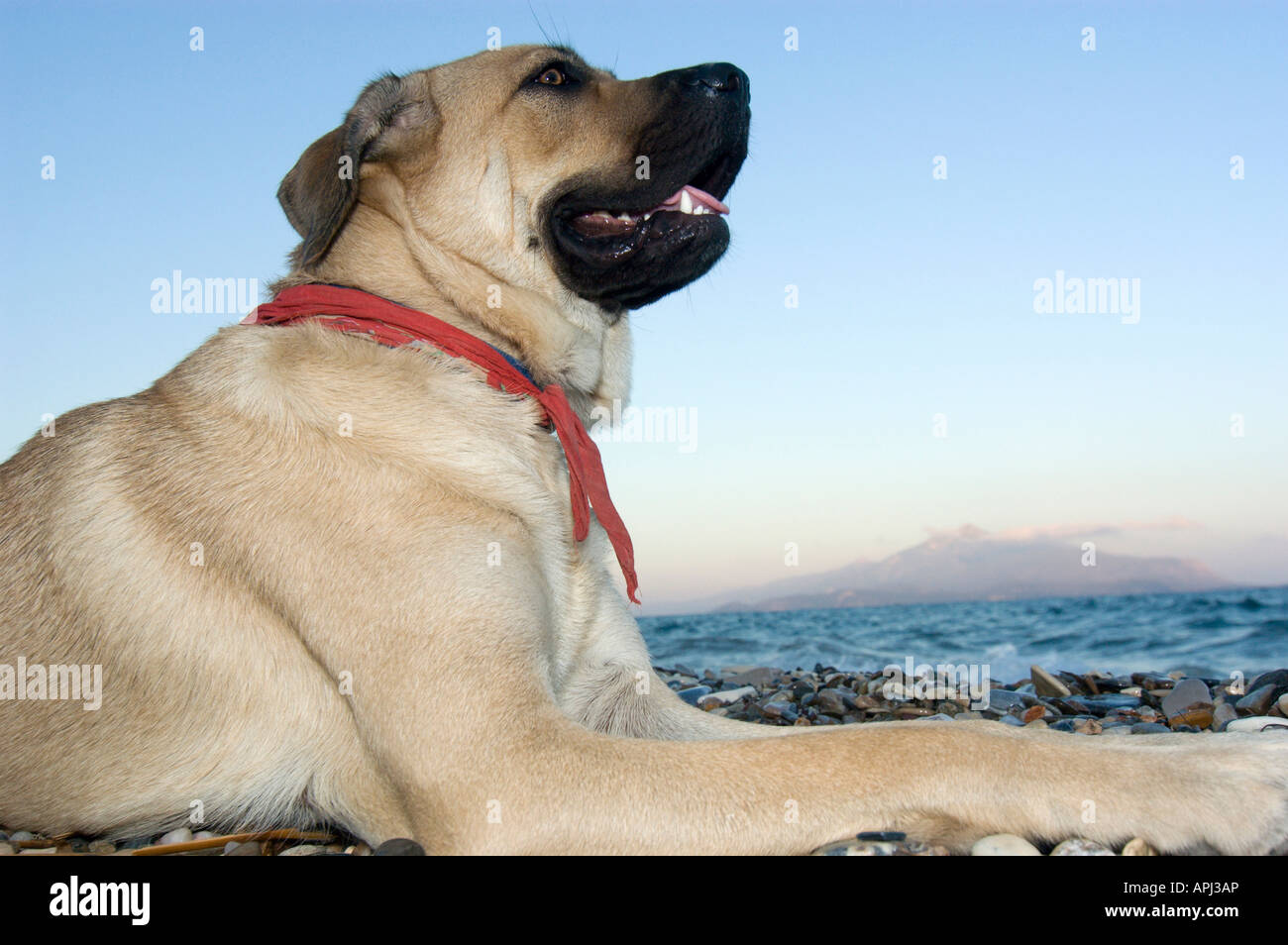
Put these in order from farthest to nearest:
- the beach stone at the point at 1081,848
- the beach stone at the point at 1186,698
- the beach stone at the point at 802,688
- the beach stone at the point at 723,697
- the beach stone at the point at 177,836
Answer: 1. the beach stone at the point at 802,688
2. the beach stone at the point at 723,697
3. the beach stone at the point at 1186,698
4. the beach stone at the point at 177,836
5. the beach stone at the point at 1081,848

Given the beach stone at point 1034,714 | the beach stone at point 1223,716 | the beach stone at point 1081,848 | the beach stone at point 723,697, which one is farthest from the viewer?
the beach stone at point 723,697

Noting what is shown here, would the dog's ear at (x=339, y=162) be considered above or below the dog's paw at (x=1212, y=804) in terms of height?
above

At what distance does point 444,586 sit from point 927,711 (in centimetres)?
375

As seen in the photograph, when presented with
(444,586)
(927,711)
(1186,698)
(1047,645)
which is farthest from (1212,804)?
(1047,645)

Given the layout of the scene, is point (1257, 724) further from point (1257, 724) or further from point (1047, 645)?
point (1047, 645)

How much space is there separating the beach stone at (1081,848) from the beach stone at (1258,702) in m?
3.30

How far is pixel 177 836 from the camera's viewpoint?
3.12m

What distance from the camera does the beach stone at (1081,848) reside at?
8.02 feet

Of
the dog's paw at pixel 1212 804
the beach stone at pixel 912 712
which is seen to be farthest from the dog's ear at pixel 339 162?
the beach stone at pixel 912 712

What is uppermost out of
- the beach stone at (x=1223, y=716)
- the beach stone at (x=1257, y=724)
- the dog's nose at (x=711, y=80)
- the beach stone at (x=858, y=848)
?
the dog's nose at (x=711, y=80)

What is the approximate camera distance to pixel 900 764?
262 centimetres

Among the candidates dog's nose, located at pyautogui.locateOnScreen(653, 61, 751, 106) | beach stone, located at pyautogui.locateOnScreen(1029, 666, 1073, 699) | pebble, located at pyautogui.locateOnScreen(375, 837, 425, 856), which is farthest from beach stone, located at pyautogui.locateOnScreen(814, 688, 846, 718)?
dog's nose, located at pyautogui.locateOnScreen(653, 61, 751, 106)

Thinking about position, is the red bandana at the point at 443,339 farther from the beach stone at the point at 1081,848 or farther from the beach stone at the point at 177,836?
the beach stone at the point at 1081,848

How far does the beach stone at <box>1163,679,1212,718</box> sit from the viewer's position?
5.30 metres
